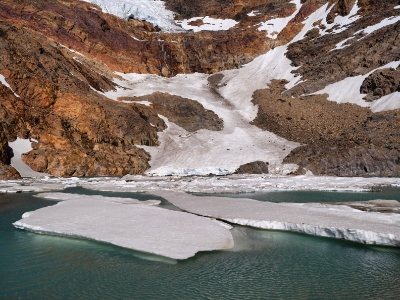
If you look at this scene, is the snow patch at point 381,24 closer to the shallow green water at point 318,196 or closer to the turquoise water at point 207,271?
the shallow green water at point 318,196

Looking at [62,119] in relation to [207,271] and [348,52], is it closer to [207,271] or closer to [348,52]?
[207,271]

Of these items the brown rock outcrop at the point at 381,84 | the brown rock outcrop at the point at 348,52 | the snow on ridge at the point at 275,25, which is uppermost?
the snow on ridge at the point at 275,25

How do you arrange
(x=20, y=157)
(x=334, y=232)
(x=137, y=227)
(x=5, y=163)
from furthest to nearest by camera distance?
1. (x=20, y=157)
2. (x=5, y=163)
3. (x=137, y=227)
4. (x=334, y=232)

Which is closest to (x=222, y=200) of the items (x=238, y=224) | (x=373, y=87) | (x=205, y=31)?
(x=238, y=224)

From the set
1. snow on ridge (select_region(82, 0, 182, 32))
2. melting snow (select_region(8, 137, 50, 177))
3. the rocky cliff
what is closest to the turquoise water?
the rocky cliff

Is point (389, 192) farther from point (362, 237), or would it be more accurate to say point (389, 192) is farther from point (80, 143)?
point (80, 143)

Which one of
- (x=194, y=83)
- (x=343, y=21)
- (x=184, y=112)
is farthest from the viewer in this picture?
(x=194, y=83)

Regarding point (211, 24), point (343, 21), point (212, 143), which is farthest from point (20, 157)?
point (211, 24)

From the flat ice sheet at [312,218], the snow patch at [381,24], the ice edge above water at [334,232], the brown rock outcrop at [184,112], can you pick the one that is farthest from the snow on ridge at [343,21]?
the ice edge above water at [334,232]

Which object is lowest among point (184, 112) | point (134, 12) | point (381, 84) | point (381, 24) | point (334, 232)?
point (334, 232)
